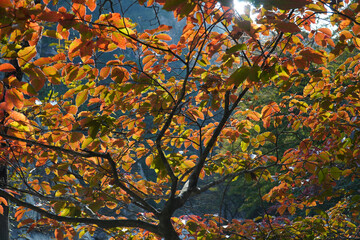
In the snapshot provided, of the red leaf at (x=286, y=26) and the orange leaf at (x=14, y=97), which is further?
the orange leaf at (x=14, y=97)

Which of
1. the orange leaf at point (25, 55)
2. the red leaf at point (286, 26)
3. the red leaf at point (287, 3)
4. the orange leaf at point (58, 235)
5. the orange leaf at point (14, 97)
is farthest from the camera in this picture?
the orange leaf at point (58, 235)

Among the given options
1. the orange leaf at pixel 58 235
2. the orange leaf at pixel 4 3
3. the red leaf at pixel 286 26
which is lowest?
the red leaf at pixel 286 26

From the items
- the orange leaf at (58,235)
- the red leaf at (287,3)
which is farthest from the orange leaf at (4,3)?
the orange leaf at (58,235)

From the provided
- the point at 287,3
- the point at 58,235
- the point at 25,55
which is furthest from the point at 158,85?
the point at 58,235

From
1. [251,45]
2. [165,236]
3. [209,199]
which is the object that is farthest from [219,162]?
[209,199]

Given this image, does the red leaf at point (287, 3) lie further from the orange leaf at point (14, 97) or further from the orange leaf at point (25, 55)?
the orange leaf at point (14, 97)

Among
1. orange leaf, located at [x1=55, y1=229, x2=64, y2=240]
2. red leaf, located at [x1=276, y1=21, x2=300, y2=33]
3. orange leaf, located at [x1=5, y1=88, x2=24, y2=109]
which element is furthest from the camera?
orange leaf, located at [x1=55, y1=229, x2=64, y2=240]

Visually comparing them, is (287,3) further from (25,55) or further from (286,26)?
(25,55)

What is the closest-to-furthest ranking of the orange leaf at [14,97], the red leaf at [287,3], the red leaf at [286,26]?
the red leaf at [287,3]
the red leaf at [286,26]
the orange leaf at [14,97]

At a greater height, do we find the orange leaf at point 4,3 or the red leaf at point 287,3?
the orange leaf at point 4,3

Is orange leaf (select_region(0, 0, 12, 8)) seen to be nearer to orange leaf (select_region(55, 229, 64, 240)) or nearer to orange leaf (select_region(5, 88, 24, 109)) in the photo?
orange leaf (select_region(5, 88, 24, 109))

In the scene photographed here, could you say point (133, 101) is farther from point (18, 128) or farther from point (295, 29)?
point (295, 29)

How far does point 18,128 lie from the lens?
1.50m

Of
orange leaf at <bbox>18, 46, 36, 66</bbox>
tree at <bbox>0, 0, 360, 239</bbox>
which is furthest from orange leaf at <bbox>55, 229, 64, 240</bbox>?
orange leaf at <bbox>18, 46, 36, 66</bbox>
